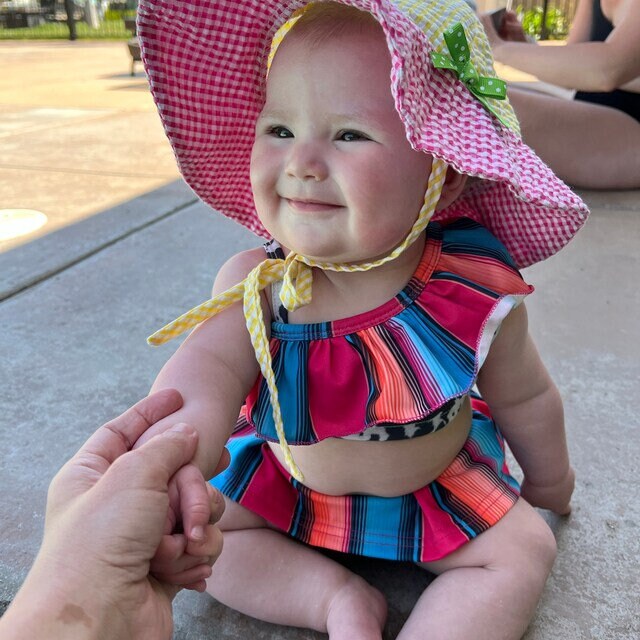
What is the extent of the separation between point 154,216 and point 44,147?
5.83 feet

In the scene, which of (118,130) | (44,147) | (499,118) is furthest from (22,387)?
(118,130)

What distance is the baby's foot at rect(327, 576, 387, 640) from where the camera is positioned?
1.13 meters

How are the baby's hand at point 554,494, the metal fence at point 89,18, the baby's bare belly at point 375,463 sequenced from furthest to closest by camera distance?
1. the metal fence at point 89,18
2. the baby's hand at point 554,494
3. the baby's bare belly at point 375,463

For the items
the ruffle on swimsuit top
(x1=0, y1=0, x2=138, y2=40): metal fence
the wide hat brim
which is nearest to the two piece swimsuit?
the ruffle on swimsuit top

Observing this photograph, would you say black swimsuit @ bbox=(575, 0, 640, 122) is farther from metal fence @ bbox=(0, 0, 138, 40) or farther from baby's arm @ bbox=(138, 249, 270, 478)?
metal fence @ bbox=(0, 0, 138, 40)

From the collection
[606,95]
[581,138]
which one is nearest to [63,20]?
[606,95]

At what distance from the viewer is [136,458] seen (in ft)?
3.07

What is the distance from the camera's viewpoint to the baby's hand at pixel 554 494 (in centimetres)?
140

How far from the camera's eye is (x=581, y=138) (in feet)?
11.3

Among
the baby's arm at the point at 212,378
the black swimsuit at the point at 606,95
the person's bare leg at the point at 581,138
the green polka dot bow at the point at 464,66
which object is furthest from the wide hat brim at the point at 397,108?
the black swimsuit at the point at 606,95

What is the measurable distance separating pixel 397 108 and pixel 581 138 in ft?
8.93

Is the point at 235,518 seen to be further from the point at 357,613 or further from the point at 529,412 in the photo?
the point at 529,412

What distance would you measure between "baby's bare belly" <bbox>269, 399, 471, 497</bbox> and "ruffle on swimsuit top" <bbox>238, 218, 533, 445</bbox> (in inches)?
3.6

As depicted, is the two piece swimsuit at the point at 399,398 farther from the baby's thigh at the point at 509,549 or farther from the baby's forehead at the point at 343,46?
the baby's forehead at the point at 343,46
